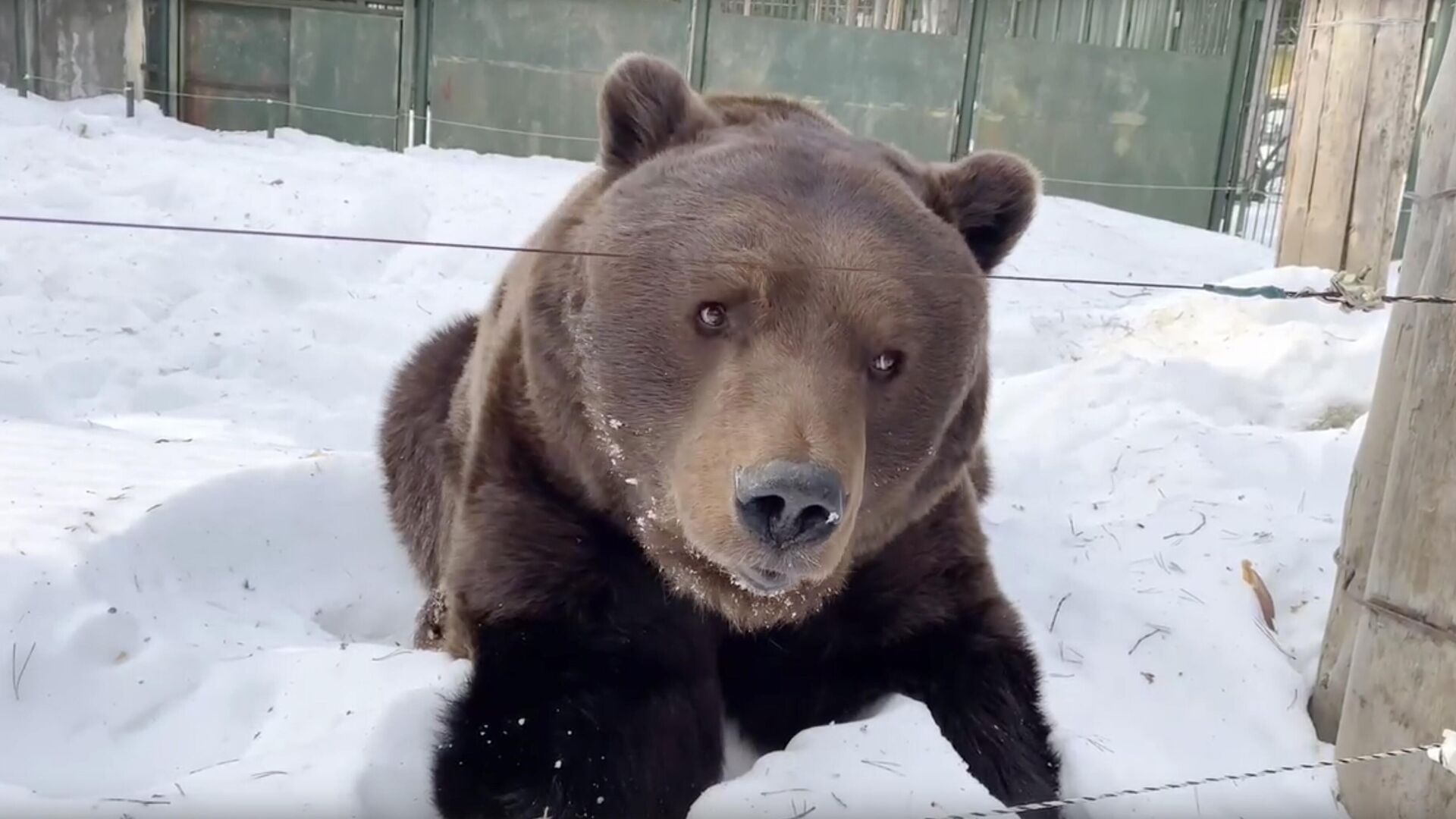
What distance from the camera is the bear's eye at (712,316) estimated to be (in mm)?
2518

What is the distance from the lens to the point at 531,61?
12922 mm

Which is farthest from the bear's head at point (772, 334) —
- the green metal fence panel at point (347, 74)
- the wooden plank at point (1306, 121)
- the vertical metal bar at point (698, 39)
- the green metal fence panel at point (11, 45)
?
the green metal fence panel at point (11, 45)

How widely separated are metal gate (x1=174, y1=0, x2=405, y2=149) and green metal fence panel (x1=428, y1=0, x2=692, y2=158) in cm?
55

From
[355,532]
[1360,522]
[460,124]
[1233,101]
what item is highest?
[1233,101]

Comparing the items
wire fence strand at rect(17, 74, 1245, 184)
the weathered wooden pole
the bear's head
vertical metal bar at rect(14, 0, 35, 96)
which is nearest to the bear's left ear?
the bear's head

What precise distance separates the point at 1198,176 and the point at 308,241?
9.34 metres

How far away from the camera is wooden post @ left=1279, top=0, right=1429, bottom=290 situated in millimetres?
6785

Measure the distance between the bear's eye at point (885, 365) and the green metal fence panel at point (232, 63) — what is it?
1217 cm

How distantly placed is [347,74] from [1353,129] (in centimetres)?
965

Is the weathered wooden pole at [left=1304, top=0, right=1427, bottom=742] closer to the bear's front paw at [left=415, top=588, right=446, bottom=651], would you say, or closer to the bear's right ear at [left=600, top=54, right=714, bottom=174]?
the bear's right ear at [left=600, top=54, right=714, bottom=174]

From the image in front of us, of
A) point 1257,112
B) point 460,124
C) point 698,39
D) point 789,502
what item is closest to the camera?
point 789,502

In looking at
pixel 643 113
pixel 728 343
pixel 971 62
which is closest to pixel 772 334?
pixel 728 343

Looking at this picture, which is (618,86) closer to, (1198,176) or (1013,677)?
(1013,677)

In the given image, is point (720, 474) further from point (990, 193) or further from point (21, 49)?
point (21, 49)
